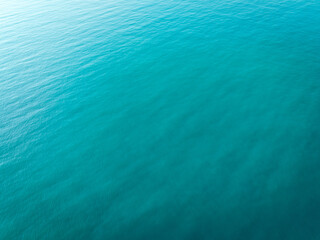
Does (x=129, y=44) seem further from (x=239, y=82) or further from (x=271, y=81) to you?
(x=271, y=81)

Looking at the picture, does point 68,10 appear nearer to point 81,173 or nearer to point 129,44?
point 129,44

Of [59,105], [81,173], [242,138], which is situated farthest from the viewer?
[59,105]

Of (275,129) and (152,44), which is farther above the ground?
(152,44)

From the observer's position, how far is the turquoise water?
35.0 ft

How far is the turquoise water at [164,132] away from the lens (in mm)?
10664

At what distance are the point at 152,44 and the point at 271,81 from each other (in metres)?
14.1

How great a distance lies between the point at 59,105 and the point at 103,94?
12.7 feet

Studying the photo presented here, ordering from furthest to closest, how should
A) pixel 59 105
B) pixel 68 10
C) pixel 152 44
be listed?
pixel 68 10, pixel 152 44, pixel 59 105

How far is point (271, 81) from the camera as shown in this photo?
18312 millimetres

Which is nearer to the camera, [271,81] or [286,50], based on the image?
[271,81]

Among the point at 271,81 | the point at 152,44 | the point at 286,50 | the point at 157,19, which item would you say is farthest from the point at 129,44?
the point at 286,50

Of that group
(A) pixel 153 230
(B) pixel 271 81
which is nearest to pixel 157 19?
(B) pixel 271 81

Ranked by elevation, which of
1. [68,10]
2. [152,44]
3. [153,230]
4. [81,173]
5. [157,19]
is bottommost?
[153,230]

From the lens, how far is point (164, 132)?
14812mm
